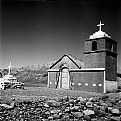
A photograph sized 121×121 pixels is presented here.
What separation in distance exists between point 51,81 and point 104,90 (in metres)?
8.35

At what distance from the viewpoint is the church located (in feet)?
73.2

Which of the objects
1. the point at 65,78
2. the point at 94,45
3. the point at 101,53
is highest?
the point at 94,45

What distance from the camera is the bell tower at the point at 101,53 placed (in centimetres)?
2252

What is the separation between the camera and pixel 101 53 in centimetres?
2269

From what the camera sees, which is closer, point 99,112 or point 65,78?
point 99,112

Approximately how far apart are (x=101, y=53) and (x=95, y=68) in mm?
1801

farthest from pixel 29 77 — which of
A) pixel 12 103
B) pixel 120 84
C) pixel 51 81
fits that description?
pixel 12 103

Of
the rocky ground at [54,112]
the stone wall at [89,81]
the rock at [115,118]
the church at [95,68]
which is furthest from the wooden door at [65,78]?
the rock at [115,118]

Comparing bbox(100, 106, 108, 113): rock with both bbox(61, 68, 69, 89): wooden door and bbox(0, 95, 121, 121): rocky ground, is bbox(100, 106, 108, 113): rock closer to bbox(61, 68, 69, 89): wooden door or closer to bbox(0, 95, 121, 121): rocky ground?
bbox(0, 95, 121, 121): rocky ground

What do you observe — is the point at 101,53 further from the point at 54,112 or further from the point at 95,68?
the point at 54,112

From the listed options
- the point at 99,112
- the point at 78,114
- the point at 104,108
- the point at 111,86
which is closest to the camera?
the point at 78,114

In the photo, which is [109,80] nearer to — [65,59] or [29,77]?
[65,59]

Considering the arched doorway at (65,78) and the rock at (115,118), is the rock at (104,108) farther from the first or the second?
the arched doorway at (65,78)

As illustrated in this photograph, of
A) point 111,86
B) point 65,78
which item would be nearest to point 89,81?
point 111,86
